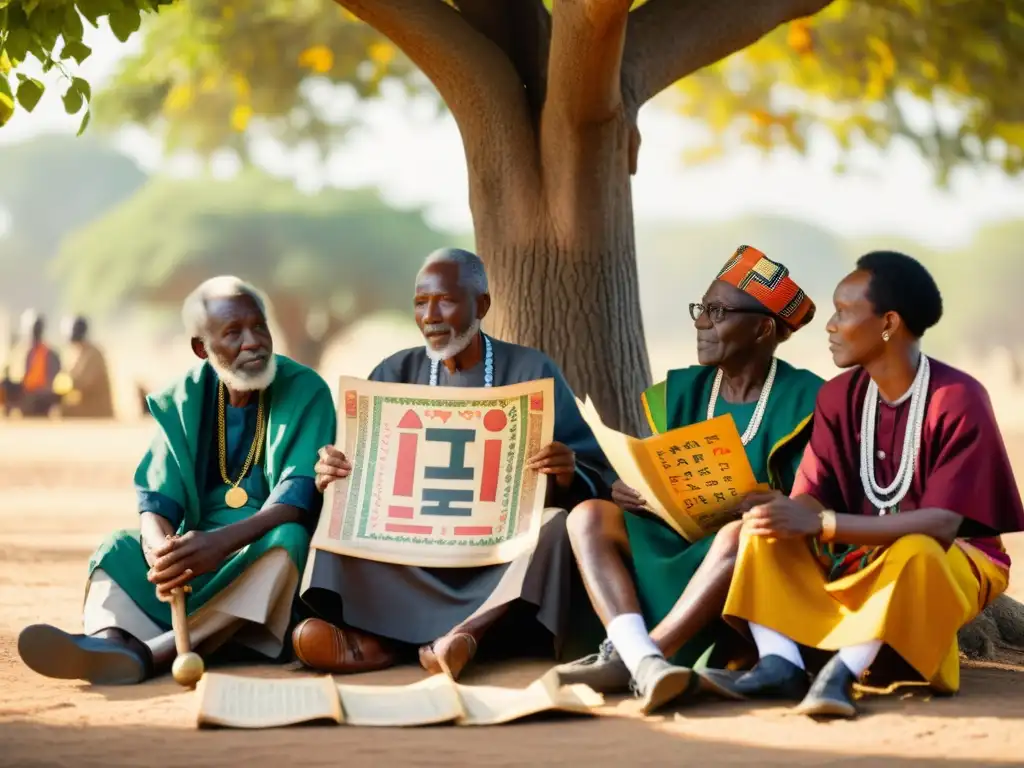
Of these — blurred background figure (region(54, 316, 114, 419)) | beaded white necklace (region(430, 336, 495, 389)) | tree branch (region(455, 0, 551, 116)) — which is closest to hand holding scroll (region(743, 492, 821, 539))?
beaded white necklace (region(430, 336, 495, 389))

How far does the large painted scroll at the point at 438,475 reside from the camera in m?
6.45

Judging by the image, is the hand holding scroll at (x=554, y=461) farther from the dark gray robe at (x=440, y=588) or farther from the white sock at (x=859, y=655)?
the white sock at (x=859, y=655)

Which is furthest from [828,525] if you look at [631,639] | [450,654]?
[450,654]

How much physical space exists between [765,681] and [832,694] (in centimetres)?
30

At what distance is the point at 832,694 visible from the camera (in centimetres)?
538

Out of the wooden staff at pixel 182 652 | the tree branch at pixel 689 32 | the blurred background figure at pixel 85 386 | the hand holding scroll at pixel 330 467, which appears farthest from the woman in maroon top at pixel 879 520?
the blurred background figure at pixel 85 386

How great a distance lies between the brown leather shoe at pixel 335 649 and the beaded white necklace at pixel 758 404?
1.61m

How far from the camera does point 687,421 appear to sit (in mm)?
6570

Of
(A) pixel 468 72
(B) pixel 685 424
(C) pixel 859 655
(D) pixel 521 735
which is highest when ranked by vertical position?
(A) pixel 468 72

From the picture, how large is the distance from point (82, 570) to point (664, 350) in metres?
60.5

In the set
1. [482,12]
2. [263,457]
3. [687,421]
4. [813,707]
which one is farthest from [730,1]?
[813,707]

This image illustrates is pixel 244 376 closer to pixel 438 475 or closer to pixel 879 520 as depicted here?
pixel 438 475

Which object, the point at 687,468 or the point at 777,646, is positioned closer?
the point at 777,646

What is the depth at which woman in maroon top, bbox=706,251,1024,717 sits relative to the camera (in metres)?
5.57
